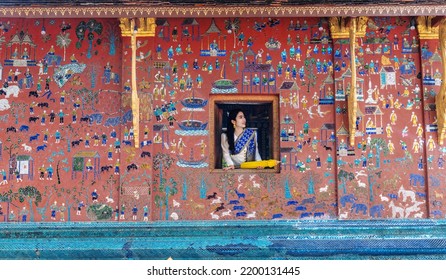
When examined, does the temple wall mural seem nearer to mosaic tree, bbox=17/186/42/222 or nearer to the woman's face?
mosaic tree, bbox=17/186/42/222

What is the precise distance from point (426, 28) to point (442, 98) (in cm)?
113

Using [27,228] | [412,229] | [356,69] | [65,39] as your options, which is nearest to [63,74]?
[65,39]

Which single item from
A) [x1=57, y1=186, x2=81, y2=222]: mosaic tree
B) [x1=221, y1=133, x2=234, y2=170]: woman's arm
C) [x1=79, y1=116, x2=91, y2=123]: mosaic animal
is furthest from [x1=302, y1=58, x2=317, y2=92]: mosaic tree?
[x1=57, y1=186, x2=81, y2=222]: mosaic tree

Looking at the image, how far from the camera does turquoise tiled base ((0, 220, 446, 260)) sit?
6004 millimetres

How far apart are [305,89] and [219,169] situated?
178cm

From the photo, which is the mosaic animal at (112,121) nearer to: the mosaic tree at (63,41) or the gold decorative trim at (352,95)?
the mosaic tree at (63,41)

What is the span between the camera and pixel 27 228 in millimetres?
6832

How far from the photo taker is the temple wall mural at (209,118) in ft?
23.7

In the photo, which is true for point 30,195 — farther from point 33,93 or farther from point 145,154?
point 145,154

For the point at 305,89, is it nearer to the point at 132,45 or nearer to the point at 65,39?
the point at 132,45

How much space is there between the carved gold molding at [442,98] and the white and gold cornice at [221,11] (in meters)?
0.65

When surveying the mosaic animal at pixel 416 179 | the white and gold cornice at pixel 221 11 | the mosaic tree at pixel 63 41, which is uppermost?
the white and gold cornice at pixel 221 11

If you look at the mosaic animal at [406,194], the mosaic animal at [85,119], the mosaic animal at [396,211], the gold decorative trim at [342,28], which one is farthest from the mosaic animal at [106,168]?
the mosaic animal at [406,194]

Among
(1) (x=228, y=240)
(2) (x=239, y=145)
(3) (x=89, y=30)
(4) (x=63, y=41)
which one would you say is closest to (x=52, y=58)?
(4) (x=63, y=41)
